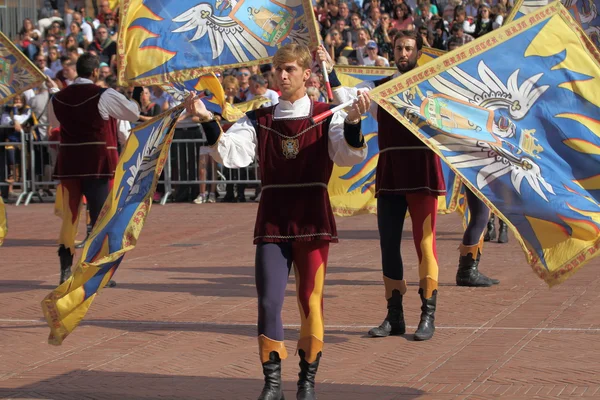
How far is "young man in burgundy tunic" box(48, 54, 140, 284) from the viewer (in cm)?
1012

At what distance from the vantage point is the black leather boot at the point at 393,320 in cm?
770

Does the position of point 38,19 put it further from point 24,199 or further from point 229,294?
point 229,294

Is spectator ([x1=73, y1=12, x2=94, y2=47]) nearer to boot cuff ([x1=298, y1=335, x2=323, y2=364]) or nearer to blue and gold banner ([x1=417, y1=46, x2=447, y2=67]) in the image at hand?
blue and gold banner ([x1=417, y1=46, x2=447, y2=67])

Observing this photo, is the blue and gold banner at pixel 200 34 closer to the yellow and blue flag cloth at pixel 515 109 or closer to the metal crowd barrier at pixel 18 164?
the yellow and blue flag cloth at pixel 515 109

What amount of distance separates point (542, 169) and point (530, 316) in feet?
9.03

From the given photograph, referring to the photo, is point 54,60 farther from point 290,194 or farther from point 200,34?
point 290,194

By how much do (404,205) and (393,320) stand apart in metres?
0.81

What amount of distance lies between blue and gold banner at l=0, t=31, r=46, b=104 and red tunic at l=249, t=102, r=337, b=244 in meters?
4.36

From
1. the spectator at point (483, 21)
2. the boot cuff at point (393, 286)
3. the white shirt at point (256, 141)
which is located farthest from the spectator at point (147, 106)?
the white shirt at point (256, 141)

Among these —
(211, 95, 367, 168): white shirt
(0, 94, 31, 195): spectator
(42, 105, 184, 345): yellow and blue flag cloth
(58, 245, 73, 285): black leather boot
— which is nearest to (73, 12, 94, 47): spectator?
(0, 94, 31, 195): spectator

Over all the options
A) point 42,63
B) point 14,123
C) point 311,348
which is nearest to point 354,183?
point 311,348

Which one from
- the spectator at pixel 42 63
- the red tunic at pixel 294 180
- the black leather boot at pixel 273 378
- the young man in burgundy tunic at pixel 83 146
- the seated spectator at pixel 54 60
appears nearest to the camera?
the black leather boot at pixel 273 378

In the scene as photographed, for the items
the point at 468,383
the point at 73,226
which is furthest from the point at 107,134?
the point at 468,383

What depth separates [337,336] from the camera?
305 inches
